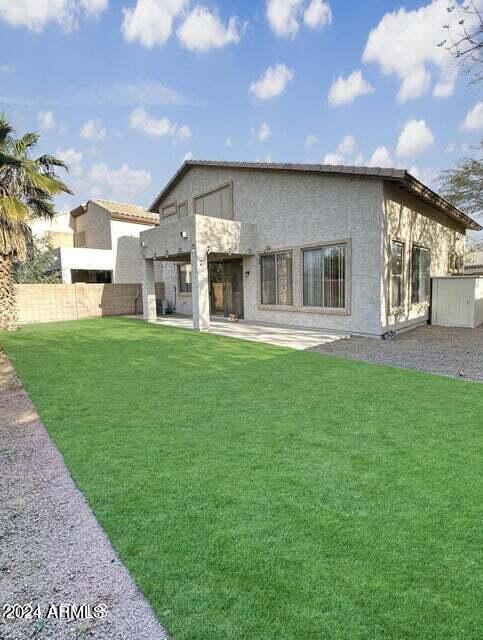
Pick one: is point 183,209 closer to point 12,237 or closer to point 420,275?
point 12,237

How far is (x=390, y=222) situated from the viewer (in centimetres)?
1243

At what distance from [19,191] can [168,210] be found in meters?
9.08

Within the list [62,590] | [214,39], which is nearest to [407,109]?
[214,39]

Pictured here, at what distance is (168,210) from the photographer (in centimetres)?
2188

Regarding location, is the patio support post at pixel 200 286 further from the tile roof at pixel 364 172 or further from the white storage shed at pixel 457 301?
the white storage shed at pixel 457 301

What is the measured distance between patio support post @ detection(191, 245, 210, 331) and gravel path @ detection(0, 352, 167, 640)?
10.5m

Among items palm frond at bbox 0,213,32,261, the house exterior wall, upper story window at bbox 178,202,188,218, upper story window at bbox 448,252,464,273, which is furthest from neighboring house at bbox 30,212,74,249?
upper story window at bbox 448,252,464,273

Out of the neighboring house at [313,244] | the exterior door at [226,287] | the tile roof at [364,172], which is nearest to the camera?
the tile roof at [364,172]

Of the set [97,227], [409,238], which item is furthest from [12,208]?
[97,227]

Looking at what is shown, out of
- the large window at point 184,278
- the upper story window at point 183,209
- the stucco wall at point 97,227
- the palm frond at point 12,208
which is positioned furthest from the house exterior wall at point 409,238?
the stucco wall at point 97,227

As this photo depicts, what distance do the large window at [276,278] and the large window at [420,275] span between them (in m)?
4.89

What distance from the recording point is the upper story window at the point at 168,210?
21295 millimetres

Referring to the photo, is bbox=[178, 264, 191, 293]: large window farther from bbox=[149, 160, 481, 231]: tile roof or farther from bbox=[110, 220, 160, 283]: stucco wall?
bbox=[149, 160, 481, 231]: tile roof

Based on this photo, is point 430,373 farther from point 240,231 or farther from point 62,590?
point 240,231
